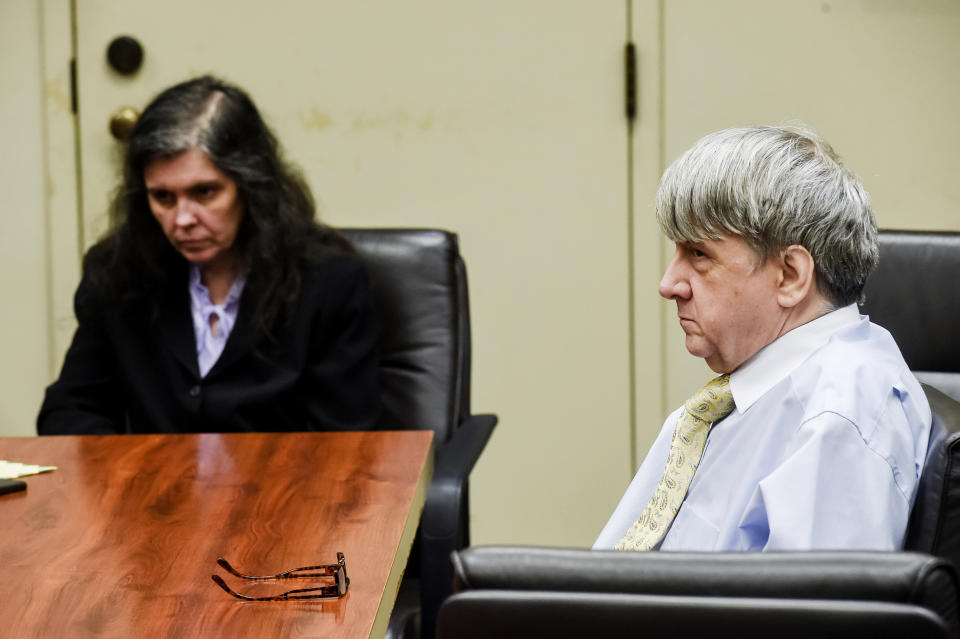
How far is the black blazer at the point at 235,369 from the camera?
80.7 inches

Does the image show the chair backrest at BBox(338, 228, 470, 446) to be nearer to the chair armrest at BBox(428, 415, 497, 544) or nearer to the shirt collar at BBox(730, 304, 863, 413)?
the chair armrest at BBox(428, 415, 497, 544)

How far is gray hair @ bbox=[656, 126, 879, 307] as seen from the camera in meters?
1.17

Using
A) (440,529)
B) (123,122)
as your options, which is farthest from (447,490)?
(123,122)

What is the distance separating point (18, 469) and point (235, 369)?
0.58m

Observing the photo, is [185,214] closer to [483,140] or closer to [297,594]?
[483,140]

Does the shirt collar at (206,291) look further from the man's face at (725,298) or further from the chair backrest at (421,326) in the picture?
the man's face at (725,298)

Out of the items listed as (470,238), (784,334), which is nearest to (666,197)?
(784,334)

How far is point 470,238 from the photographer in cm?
285

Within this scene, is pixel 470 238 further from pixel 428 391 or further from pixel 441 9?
pixel 428 391

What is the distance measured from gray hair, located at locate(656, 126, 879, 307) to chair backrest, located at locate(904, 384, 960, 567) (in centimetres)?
23

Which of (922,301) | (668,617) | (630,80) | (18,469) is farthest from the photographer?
(630,80)

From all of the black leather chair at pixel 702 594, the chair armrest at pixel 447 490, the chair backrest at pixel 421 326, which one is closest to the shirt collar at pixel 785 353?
the black leather chair at pixel 702 594

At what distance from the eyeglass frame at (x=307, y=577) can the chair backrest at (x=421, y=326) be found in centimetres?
102

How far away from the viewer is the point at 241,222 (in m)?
2.19
